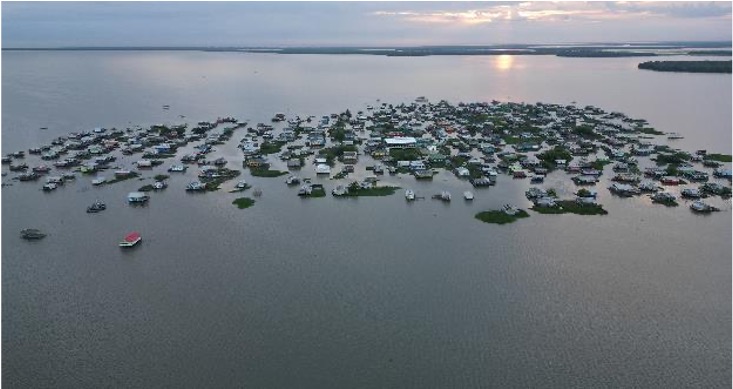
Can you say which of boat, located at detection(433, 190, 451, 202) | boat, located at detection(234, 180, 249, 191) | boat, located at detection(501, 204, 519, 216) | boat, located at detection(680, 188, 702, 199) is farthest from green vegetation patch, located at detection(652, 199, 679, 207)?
boat, located at detection(234, 180, 249, 191)

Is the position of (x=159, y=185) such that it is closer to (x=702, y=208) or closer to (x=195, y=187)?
(x=195, y=187)

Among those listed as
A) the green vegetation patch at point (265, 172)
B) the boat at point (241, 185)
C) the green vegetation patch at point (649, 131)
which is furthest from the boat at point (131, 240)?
the green vegetation patch at point (649, 131)

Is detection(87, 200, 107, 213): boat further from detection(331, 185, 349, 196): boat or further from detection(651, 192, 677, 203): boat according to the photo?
detection(651, 192, 677, 203): boat

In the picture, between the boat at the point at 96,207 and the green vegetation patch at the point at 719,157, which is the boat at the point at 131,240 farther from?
the green vegetation patch at the point at 719,157

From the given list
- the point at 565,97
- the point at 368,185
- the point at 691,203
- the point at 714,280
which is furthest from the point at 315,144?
the point at 565,97

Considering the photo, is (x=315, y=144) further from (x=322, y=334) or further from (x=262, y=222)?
(x=322, y=334)
